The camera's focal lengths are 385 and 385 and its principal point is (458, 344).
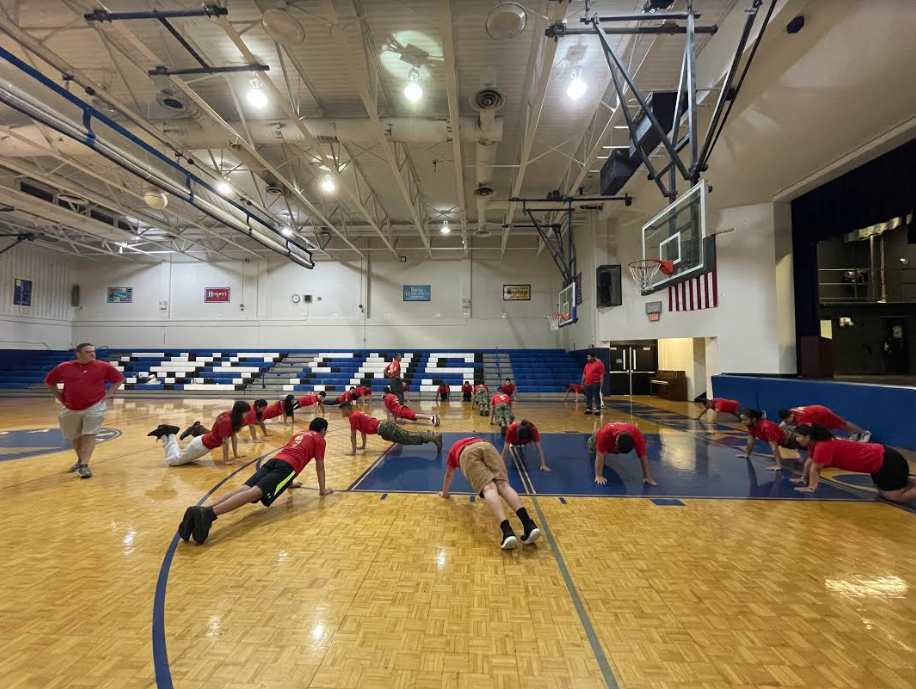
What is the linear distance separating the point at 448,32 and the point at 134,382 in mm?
19218

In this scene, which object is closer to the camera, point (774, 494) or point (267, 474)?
point (267, 474)

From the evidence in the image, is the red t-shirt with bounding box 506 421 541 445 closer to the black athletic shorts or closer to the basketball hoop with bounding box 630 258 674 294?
the black athletic shorts

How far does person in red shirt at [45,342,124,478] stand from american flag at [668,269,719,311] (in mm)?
12560

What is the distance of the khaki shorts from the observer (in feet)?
16.9

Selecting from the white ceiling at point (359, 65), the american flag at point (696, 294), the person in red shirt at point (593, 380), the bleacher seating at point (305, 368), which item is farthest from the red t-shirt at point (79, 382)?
the american flag at point (696, 294)

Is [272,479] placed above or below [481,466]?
below

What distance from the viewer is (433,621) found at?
2.32 meters

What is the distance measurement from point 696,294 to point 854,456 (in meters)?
8.16

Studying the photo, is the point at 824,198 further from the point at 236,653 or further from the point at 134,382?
the point at 134,382

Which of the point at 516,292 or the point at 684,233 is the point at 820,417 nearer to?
the point at 684,233

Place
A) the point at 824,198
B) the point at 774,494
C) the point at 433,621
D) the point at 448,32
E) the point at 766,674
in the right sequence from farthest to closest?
1. the point at 824,198
2. the point at 448,32
3. the point at 774,494
4. the point at 433,621
5. the point at 766,674

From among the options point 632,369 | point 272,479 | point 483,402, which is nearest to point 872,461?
point 272,479

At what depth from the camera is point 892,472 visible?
159 inches

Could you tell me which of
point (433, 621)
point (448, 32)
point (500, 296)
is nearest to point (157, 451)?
point (433, 621)
